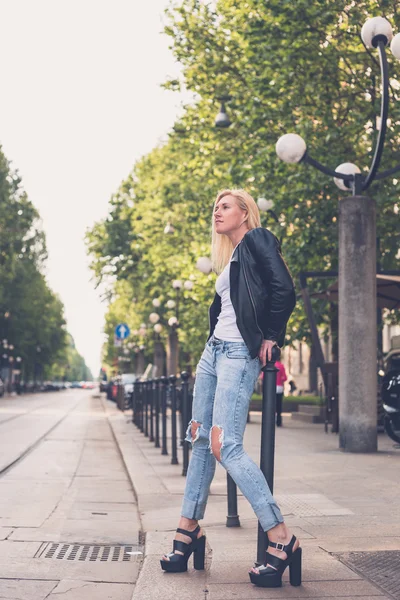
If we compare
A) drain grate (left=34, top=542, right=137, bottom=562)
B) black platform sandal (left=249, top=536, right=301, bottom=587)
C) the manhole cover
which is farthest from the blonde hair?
drain grate (left=34, top=542, right=137, bottom=562)

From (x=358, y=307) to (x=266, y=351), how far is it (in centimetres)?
841

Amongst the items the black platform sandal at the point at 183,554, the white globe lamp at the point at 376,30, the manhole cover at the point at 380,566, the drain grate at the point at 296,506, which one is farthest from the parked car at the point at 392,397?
the black platform sandal at the point at 183,554

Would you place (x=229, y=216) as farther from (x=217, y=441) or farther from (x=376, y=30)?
(x=376, y=30)

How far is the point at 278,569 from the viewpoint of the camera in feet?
15.3

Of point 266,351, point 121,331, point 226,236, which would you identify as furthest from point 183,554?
point 121,331

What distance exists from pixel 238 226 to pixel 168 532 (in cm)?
242

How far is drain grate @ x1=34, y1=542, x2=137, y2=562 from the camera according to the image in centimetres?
595

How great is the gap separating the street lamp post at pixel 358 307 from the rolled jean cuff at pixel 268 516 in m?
8.36

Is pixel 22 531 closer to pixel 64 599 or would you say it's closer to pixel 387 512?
pixel 64 599

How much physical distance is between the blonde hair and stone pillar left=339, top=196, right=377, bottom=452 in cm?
792

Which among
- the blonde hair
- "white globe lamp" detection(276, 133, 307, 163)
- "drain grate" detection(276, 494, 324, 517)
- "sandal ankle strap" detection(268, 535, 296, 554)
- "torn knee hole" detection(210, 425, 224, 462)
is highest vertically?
"white globe lamp" detection(276, 133, 307, 163)

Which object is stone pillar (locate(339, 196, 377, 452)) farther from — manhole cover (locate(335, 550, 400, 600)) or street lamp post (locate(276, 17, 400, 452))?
manhole cover (locate(335, 550, 400, 600))

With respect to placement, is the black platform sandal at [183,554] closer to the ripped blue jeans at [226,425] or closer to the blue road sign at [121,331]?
the ripped blue jeans at [226,425]

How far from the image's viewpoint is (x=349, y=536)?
6.15 meters
